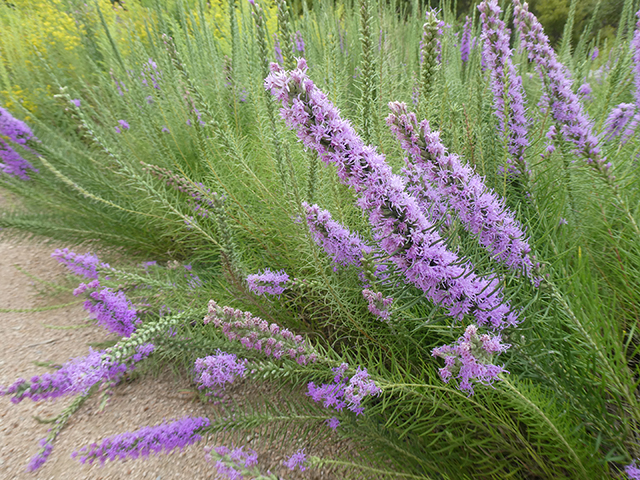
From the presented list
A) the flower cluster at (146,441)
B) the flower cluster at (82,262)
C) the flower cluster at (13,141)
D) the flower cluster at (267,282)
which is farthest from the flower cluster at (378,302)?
the flower cluster at (13,141)

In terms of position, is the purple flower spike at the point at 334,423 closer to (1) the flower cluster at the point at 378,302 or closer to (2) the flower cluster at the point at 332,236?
(1) the flower cluster at the point at 378,302

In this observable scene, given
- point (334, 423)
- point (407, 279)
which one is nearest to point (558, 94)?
point (407, 279)

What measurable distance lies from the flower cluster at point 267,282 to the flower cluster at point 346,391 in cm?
37

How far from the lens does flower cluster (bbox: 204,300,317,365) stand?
1.04 metres

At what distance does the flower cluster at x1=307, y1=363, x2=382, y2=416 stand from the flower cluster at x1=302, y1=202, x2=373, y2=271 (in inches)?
Result: 13.2

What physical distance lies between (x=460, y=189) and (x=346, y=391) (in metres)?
0.60

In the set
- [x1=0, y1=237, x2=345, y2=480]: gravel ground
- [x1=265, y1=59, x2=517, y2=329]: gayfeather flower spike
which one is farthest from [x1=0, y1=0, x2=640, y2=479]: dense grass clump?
[x1=0, y1=237, x2=345, y2=480]: gravel ground

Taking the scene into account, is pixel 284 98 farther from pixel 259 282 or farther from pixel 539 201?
pixel 539 201

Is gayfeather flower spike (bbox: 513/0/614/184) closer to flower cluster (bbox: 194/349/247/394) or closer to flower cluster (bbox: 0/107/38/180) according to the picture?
flower cluster (bbox: 194/349/247/394)

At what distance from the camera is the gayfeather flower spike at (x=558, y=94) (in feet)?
4.21

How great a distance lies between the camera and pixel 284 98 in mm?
747

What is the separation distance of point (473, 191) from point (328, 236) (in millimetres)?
→ 416

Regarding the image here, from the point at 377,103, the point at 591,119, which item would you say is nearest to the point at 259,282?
the point at 377,103

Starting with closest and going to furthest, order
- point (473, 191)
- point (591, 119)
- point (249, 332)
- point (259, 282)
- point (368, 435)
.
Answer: point (473, 191)
point (249, 332)
point (368, 435)
point (259, 282)
point (591, 119)
